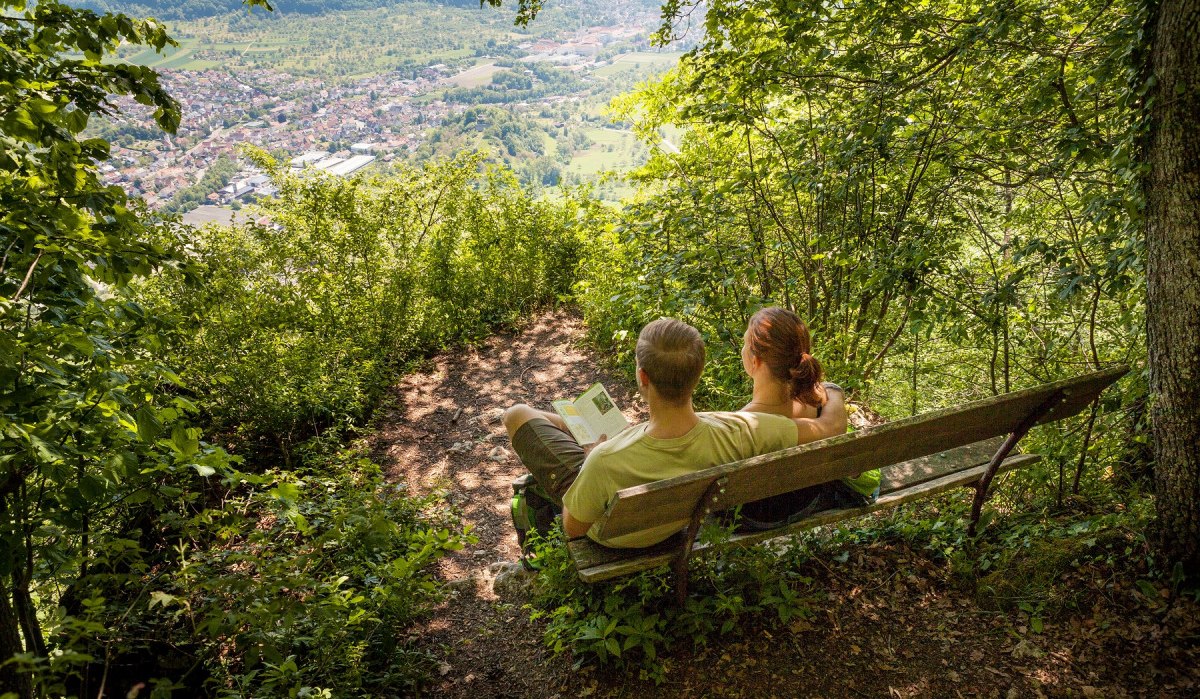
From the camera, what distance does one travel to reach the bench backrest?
2.39m

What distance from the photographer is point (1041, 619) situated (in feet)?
8.96

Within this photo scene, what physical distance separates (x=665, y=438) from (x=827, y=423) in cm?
92

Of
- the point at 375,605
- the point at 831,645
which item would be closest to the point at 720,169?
the point at 831,645

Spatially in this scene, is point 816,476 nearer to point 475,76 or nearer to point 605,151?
point 605,151

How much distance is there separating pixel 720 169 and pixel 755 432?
141 inches

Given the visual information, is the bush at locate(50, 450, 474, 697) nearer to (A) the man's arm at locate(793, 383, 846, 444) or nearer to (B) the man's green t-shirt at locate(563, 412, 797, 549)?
(B) the man's green t-shirt at locate(563, 412, 797, 549)

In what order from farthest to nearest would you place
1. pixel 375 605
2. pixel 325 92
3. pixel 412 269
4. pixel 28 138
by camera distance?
pixel 325 92
pixel 412 269
pixel 375 605
pixel 28 138

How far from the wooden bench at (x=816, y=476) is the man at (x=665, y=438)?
12 cm

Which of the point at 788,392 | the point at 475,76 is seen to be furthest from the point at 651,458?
the point at 475,76

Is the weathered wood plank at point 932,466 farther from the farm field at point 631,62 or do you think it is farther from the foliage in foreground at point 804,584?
the farm field at point 631,62

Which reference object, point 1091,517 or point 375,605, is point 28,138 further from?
point 1091,517

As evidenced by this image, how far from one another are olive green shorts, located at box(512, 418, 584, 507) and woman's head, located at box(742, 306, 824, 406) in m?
1.11

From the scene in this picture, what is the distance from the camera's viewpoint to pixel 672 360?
253 cm

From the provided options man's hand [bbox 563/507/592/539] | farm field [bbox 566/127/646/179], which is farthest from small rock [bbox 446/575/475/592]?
farm field [bbox 566/127/646/179]
